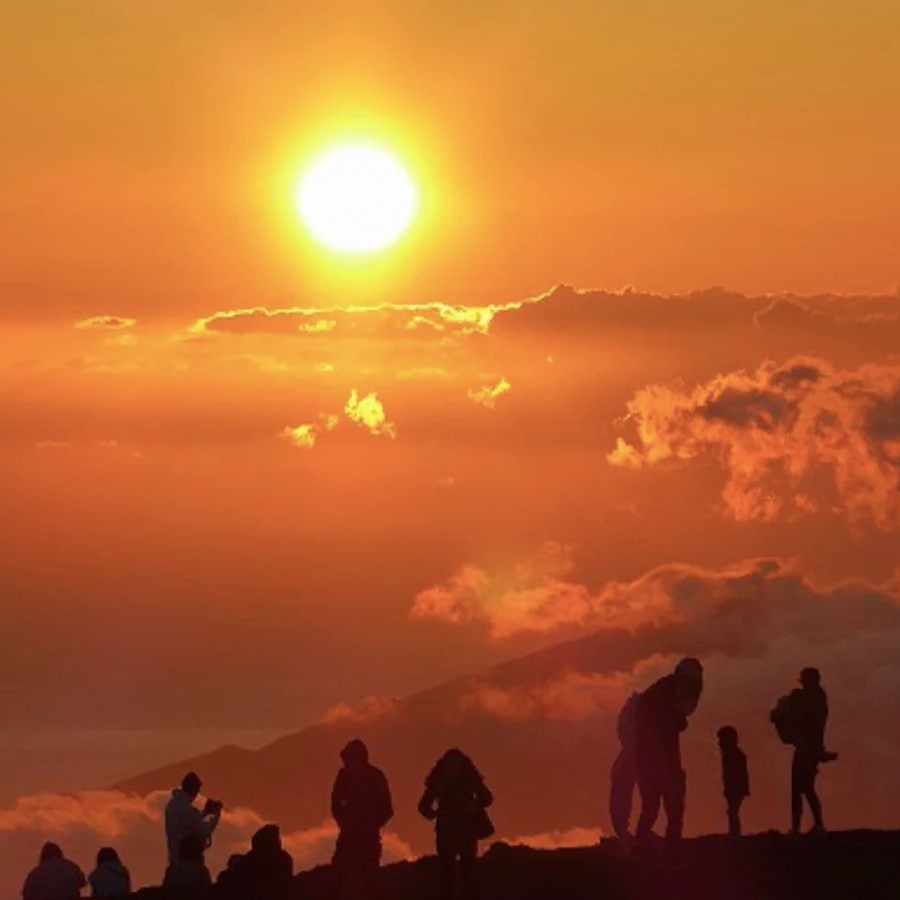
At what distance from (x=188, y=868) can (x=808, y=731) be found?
9646 millimetres

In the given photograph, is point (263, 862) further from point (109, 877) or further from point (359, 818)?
point (359, 818)

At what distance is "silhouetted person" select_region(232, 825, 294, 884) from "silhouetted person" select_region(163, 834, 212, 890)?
0.60 metres

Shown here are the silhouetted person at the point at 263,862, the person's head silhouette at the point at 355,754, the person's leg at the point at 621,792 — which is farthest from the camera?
the silhouetted person at the point at 263,862

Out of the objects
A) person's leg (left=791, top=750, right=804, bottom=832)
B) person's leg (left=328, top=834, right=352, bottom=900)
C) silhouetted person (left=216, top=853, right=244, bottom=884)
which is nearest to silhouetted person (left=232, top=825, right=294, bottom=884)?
silhouetted person (left=216, top=853, right=244, bottom=884)

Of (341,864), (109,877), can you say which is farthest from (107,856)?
(341,864)

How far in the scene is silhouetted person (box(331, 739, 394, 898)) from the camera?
3697 centimetres

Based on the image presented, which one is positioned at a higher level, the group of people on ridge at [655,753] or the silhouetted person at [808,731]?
the silhouetted person at [808,731]

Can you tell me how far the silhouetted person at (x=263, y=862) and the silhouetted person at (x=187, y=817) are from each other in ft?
2.31

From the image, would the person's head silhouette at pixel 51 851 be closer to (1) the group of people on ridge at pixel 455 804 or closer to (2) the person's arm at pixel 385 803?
(1) the group of people on ridge at pixel 455 804

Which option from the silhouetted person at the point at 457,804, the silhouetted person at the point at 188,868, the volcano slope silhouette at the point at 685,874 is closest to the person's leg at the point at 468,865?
the silhouetted person at the point at 457,804

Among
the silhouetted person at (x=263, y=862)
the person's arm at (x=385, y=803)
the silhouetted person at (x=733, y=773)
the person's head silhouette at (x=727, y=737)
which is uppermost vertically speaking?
the person's head silhouette at (x=727, y=737)

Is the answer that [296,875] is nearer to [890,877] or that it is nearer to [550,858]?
[550,858]

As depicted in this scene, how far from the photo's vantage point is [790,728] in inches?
1694

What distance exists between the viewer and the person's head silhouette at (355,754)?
120 ft
